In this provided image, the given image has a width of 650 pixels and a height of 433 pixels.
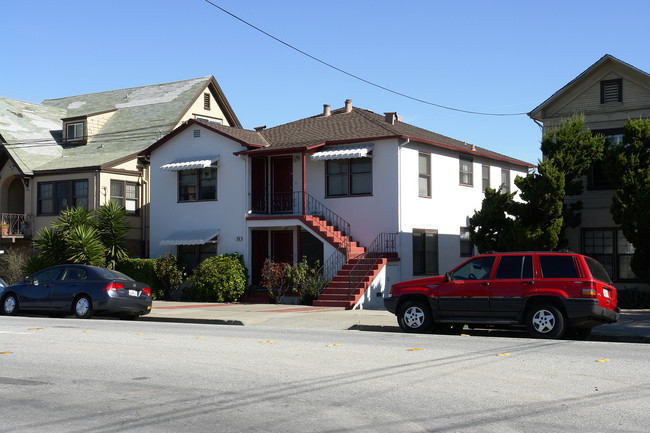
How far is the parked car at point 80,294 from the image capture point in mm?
20891

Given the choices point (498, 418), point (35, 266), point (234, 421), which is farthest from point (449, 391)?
point (35, 266)

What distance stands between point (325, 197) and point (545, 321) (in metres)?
14.3

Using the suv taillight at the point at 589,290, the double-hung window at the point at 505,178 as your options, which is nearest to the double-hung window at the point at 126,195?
the double-hung window at the point at 505,178

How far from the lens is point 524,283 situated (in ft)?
51.5

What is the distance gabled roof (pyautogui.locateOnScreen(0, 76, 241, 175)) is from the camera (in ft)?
118

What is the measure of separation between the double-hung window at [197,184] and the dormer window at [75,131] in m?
9.74

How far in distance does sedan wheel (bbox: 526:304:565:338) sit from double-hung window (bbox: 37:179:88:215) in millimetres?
23203

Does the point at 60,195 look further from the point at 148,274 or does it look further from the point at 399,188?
the point at 399,188

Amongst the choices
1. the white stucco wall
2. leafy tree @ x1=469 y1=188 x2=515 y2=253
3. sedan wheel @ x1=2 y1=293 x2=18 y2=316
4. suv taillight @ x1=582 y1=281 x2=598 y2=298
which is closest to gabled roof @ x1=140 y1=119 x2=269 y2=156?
the white stucco wall

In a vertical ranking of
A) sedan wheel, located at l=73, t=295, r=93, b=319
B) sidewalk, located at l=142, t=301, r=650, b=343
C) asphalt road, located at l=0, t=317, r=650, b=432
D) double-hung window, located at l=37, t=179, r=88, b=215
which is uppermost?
double-hung window, located at l=37, t=179, r=88, b=215

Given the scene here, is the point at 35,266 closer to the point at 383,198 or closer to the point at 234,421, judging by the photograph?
the point at 383,198

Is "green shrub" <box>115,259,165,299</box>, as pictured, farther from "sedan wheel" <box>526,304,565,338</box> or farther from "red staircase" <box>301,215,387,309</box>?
"sedan wheel" <box>526,304,565,338</box>

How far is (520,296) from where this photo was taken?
1573 centimetres

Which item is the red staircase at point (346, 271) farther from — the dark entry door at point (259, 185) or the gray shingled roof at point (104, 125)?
the gray shingled roof at point (104, 125)
